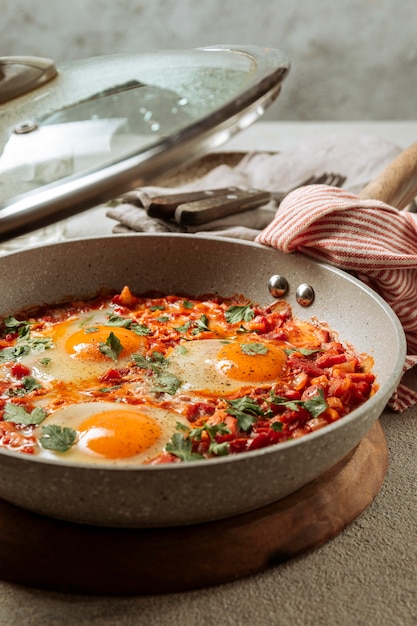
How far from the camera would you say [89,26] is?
780cm

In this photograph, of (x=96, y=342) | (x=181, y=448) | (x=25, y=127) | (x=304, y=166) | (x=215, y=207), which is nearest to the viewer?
(x=25, y=127)

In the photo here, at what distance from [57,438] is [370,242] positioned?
4.06ft

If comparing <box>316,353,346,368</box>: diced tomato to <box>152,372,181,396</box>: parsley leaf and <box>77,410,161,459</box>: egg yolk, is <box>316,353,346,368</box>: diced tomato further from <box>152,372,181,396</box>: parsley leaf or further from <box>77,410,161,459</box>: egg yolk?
<box>77,410,161,459</box>: egg yolk

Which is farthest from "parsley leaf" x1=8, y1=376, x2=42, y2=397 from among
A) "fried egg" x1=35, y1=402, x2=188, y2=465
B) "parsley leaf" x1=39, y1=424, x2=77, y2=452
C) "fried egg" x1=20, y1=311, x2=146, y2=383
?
"parsley leaf" x1=39, y1=424, x2=77, y2=452

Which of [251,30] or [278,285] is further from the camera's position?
[251,30]

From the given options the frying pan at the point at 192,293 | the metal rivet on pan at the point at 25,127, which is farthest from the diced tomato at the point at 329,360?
the metal rivet on pan at the point at 25,127

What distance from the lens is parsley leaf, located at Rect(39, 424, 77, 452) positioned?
2076mm

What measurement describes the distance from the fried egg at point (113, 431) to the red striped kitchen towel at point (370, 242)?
0.84 metres

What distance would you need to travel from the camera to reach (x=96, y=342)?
8.67ft

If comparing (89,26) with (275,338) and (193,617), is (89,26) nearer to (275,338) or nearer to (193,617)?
(275,338)

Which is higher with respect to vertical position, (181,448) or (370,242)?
(370,242)

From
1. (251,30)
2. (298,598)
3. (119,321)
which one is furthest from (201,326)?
(251,30)

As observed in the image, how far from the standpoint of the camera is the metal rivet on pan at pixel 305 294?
2.84m

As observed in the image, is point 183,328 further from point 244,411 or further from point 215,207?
point 215,207
